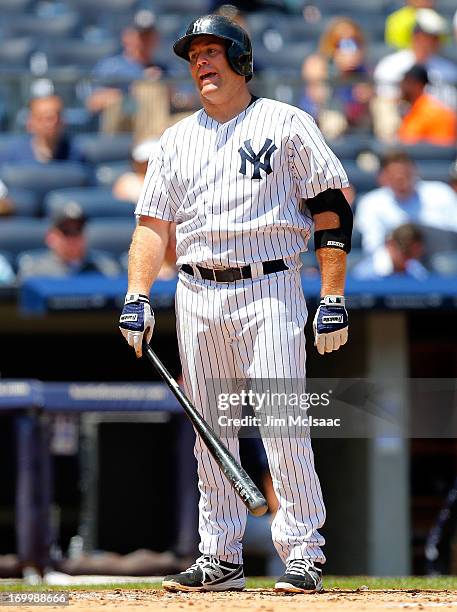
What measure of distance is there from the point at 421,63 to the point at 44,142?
10.2 ft

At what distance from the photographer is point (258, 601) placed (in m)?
4.09

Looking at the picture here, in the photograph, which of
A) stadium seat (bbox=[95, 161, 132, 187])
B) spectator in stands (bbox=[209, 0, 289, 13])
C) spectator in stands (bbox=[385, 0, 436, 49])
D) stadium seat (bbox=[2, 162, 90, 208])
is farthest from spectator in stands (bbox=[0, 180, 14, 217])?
spectator in stands (bbox=[385, 0, 436, 49])

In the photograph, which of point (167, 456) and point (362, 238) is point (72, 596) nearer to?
point (167, 456)

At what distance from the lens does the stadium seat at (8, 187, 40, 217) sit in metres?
9.36

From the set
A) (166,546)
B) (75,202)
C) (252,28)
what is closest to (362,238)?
(75,202)

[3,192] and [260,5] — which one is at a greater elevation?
[260,5]

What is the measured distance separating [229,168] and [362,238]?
15.8 ft

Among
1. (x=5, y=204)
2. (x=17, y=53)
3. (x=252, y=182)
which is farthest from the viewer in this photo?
(x=17, y=53)

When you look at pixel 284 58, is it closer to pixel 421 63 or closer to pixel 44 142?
pixel 421 63

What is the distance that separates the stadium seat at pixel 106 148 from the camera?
10023 millimetres

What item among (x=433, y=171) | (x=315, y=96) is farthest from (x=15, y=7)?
(x=433, y=171)

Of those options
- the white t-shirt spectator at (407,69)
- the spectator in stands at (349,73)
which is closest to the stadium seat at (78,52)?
the spectator in stands at (349,73)

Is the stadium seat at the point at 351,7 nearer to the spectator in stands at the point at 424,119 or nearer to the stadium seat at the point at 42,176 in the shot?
the spectator in stands at the point at 424,119

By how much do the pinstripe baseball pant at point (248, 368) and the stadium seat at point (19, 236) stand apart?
4571 mm
